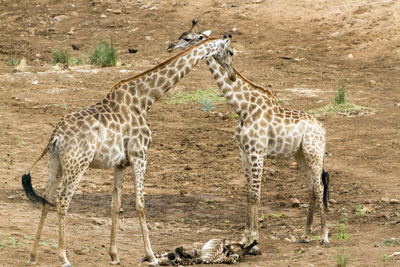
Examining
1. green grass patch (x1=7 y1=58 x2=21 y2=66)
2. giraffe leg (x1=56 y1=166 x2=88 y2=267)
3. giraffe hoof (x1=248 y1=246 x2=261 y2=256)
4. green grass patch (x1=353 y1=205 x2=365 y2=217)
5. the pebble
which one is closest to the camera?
giraffe leg (x1=56 y1=166 x2=88 y2=267)

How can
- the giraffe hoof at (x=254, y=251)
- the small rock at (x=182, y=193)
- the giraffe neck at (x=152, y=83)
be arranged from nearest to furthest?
the giraffe neck at (x=152, y=83)
the giraffe hoof at (x=254, y=251)
the small rock at (x=182, y=193)

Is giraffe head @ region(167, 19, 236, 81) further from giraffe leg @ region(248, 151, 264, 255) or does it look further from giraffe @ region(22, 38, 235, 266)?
giraffe leg @ region(248, 151, 264, 255)

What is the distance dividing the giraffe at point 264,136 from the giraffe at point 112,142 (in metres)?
0.81

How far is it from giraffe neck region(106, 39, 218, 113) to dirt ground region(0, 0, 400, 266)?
71.0 inches

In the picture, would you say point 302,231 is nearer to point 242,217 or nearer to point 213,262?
point 242,217

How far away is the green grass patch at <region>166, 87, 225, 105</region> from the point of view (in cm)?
1619

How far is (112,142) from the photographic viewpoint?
7.66 metres

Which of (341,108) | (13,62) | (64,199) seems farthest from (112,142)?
(13,62)

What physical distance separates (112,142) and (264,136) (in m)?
2.31

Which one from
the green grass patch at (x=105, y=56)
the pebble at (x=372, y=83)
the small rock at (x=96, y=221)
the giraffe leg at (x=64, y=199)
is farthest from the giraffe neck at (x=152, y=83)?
the green grass patch at (x=105, y=56)

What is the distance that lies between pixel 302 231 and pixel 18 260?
12.8ft

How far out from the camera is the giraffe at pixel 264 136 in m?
9.07

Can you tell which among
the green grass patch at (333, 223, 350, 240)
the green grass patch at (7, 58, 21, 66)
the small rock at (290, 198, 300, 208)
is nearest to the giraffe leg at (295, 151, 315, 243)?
the green grass patch at (333, 223, 350, 240)

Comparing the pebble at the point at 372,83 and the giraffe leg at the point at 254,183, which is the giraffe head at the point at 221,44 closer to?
the giraffe leg at the point at 254,183
